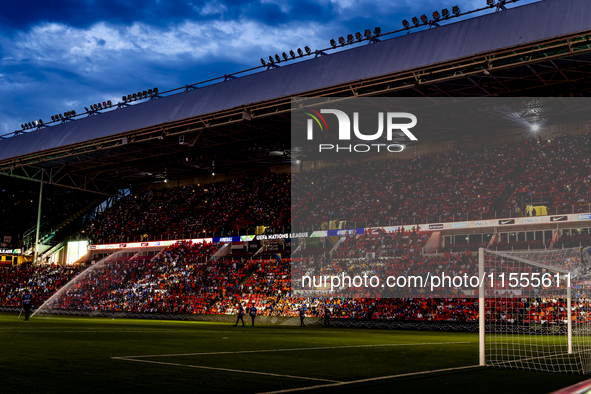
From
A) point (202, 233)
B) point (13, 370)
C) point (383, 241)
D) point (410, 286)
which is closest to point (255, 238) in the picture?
point (202, 233)

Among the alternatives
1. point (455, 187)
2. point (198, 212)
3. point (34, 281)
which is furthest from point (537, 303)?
point (34, 281)

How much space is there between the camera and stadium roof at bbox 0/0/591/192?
2523 centimetres

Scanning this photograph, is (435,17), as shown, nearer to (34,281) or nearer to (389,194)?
(389,194)

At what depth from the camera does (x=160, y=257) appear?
45.0 metres

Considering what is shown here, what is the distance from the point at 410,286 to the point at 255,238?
15.0m

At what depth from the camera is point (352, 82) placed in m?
29.2

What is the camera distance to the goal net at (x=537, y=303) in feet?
54.5

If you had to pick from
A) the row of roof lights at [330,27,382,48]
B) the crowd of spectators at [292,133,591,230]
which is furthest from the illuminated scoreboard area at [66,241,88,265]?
the row of roof lights at [330,27,382,48]

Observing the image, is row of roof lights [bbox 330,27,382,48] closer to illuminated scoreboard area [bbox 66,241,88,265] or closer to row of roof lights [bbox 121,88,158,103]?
row of roof lights [bbox 121,88,158,103]

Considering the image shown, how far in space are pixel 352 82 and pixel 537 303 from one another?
45.9 ft

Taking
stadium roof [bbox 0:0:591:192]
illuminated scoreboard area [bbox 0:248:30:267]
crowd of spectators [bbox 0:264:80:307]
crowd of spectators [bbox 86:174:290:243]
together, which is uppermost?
stadium roof [bbox 0:0:591:192]

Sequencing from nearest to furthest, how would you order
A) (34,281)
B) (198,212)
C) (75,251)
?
(34,281), (198,212), (75,251)

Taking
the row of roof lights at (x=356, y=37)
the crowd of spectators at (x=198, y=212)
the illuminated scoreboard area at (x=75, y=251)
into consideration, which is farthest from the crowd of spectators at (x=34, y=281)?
the row of roof lights at (x=356, y=37)

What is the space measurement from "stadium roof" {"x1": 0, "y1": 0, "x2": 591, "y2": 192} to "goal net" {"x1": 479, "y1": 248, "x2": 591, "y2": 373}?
9118 millimetres
